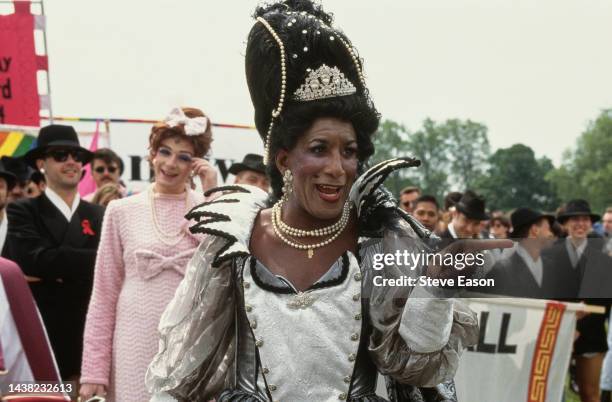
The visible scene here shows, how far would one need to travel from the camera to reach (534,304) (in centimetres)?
704

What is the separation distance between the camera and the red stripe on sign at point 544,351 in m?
7.05

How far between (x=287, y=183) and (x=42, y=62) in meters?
4.78

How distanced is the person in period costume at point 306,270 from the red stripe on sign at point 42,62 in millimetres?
4546

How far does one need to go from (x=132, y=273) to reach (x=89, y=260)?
2.87ft

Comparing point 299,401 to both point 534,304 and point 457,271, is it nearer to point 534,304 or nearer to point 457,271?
point 457,271

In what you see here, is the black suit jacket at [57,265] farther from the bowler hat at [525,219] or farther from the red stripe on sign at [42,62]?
the bowler hat at [525,219]

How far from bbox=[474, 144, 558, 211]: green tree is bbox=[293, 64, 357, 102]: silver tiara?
322 ft

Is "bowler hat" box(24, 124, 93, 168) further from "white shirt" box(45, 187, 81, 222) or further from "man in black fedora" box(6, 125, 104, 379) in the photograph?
"white shirt" box(45, 187, 81, 222)

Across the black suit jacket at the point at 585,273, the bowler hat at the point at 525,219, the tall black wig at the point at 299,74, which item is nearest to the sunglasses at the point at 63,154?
the black suit jacket at the point at 585,273

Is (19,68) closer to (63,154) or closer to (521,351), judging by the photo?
(63,154)

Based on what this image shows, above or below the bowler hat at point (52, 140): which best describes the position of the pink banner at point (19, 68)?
above

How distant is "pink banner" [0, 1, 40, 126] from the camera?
7.41 m

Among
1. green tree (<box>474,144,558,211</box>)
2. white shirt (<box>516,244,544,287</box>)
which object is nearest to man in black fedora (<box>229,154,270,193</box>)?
white shirt (<box>516,244,544,287</box>)

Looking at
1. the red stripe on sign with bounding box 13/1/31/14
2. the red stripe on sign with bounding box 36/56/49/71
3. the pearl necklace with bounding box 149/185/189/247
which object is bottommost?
the pearl necklace with bounding box 149/185/189/247
